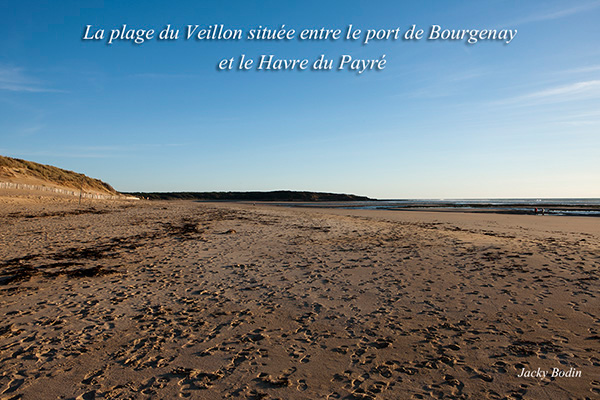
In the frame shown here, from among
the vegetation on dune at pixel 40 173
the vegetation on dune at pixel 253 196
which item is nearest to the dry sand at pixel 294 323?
the vegetation on dune at pixel 40 173

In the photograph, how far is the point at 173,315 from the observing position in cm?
661

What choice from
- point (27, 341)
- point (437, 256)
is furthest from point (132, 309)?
point (437, 256)

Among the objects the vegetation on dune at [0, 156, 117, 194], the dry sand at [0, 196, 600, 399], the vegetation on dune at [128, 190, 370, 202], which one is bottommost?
the dry sand at [0, 196, 600, 399]

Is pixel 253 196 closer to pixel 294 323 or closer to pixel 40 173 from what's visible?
pixel 40 173

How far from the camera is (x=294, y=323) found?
20.9 feet

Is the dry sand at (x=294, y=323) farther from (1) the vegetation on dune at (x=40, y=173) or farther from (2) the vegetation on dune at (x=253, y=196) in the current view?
(2) the vegetation on dune at (x=253, y=196)

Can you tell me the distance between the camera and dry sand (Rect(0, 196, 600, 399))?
14.4ft

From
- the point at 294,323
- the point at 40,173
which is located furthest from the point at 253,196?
the point at 294,323

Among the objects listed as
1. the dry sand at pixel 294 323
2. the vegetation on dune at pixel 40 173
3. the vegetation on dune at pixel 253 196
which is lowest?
the dry sand at pixel 294 323

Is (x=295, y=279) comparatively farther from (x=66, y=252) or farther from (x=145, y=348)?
(x=66, y=252)

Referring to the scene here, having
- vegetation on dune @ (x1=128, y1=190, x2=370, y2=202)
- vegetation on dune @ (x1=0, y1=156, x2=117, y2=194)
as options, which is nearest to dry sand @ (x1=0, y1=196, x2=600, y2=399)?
vegetation on dune @ (x1=0, y1=156, x2=117, y2=194)

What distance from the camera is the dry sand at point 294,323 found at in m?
4.38

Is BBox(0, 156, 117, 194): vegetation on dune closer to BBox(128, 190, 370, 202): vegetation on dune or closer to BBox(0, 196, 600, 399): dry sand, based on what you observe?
BBox(0, 196, 600, 399): dry sand

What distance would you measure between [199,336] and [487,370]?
439 centimetres
